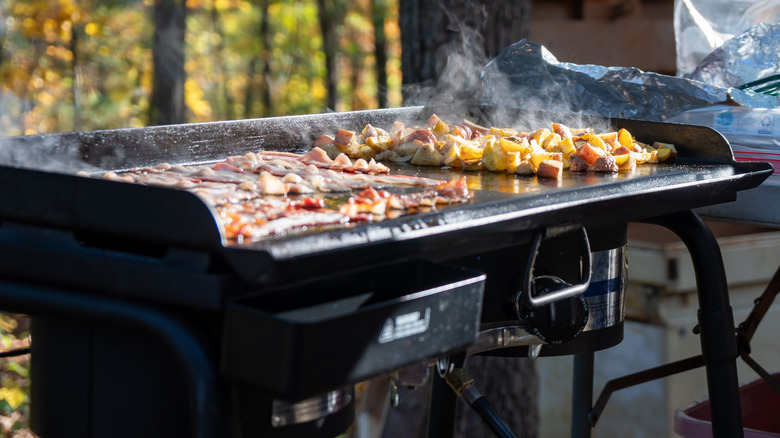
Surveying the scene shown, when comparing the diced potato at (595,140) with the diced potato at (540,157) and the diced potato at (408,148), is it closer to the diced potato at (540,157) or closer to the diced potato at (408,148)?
the diced potato at (540,157)

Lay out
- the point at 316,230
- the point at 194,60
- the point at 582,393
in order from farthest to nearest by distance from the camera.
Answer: the point at 194,60 → the point at 582,393 → the point at 316,230

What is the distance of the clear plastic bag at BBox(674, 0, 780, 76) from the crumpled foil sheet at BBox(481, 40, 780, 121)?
0.52 meters

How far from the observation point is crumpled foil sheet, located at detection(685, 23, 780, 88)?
283cm

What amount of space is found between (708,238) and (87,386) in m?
1.45

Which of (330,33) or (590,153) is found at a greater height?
(330,33)

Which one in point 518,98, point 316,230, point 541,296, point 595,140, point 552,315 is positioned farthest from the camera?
point 518,98

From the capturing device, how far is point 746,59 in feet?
9.37

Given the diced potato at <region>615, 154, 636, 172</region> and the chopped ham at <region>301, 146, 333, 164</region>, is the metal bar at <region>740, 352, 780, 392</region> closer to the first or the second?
the diced potato at <region>615, 154, 636, 172</region>

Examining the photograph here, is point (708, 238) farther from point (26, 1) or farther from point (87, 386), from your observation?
point (26, 1)

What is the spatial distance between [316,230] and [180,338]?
10.8 inches

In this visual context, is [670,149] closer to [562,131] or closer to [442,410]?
[562,131]

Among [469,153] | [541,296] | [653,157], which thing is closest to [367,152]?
[469,153]

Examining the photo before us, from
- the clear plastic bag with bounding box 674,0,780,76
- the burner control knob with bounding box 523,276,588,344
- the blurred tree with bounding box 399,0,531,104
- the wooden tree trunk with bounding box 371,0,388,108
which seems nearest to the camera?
the burner control knob with bounding box 523,276,588,344

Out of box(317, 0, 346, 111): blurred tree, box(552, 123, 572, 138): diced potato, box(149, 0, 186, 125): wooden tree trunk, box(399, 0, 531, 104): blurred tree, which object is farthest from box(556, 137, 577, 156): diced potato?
box(317, 0, 346, 111): blurred tree
